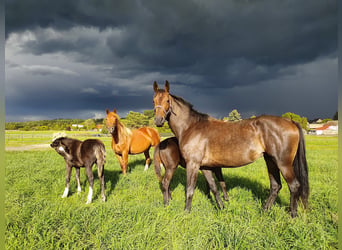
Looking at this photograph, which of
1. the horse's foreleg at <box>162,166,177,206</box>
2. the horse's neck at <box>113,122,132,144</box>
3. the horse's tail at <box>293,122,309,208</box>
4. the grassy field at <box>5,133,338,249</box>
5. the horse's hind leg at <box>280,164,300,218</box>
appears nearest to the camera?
the grassy field at <box>5,133,338,249</box>

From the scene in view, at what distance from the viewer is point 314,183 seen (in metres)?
6.43

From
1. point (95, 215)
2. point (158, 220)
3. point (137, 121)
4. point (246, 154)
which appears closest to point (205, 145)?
point (246, 154)

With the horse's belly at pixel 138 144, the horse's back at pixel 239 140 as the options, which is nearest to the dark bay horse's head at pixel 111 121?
the horse's belly at pixel 138 144

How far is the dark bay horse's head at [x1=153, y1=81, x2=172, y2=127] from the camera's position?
421 cm

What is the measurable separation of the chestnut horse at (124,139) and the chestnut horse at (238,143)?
11.7 feet

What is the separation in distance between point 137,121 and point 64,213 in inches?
2142

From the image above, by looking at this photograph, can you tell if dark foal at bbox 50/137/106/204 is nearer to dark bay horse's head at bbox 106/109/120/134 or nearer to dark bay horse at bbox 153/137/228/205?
dark bay horse at bbox 153/137/228/205

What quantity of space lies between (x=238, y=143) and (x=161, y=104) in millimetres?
1865

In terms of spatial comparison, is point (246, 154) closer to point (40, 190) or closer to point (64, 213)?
point (64, 213)

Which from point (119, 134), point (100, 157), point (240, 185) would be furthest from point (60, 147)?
point (240, 185)

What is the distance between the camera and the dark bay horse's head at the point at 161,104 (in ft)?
13.8

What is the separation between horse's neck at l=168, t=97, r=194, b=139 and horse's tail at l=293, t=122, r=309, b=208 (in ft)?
7.95

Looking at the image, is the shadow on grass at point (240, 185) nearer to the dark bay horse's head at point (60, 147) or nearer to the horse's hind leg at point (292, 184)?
the horse's hind leg at point (292, 184)

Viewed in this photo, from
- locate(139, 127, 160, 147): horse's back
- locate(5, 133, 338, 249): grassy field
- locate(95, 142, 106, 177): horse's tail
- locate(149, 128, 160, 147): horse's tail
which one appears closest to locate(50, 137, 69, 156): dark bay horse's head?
locate(95, 142, 106, 177): horse's tail
